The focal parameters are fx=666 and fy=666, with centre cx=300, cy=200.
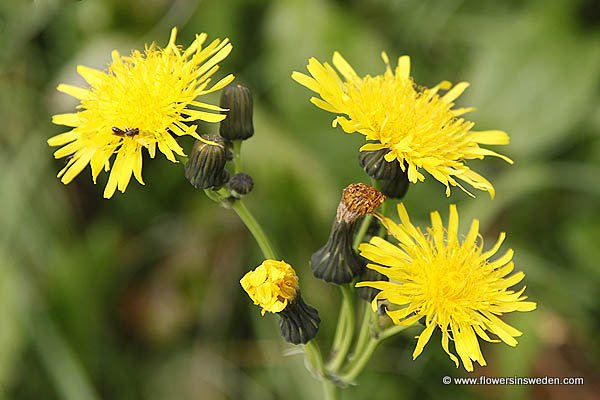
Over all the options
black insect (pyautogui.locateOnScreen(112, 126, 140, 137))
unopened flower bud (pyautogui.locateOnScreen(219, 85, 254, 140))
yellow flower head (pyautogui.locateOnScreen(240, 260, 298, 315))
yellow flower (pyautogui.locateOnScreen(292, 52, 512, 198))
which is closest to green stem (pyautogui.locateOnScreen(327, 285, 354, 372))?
yellow flower head (pyautogui.locateOnScreen(240, 260, 298, 315))

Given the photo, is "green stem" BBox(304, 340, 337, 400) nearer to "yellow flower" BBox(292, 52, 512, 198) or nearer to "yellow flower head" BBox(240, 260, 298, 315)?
"yellow flower head" BBox(240, 260, 298, 315)

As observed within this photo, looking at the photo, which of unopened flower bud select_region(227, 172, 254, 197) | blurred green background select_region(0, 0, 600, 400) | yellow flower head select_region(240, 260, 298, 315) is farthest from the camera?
blurred green background select_region(0, 0, 600, 400)

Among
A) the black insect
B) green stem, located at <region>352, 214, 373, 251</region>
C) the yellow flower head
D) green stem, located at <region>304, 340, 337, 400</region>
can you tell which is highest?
the black insect

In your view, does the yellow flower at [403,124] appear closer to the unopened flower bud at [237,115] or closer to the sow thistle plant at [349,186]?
the sow thistle plant at [349,186]

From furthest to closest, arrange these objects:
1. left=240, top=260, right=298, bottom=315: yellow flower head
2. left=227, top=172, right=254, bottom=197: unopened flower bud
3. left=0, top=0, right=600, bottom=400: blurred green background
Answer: left=0, top=0, right=600, bottom=400: blurred green background, left=227, top=172, right=254, bottom=197: unopened flower bud, left=240, top=260, right=298, bottom=315: yellow flower head

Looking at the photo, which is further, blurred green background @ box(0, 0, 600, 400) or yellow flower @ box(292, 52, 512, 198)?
blurred green background @ box(0, 0, 600, 400)

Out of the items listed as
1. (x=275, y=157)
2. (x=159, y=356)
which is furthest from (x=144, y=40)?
(x=159, y=356)

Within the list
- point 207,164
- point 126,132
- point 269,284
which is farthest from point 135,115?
point 269,284

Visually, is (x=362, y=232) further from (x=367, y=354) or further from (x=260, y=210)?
(x=260, y=210)
